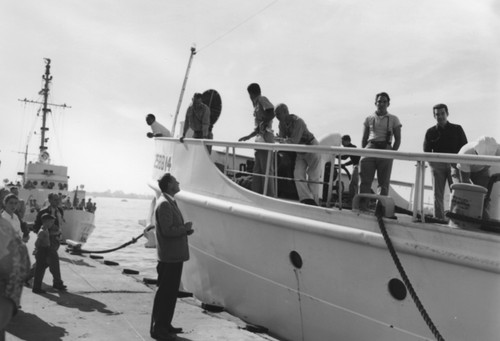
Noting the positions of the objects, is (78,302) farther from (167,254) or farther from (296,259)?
(296,259)

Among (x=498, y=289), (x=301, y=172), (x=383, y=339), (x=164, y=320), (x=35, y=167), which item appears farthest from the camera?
(x=35, y=167)

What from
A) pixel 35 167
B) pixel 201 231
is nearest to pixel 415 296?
pixel 201 231

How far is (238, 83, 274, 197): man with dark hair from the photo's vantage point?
19.7 ft

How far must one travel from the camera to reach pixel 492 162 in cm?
348

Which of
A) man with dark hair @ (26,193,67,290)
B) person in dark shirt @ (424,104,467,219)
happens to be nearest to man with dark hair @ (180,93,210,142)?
man with dark hair @ (26,193,67,290)

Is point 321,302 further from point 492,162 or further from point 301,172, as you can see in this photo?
point 492,162

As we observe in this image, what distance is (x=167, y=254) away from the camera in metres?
4.46

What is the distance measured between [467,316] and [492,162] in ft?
3.74

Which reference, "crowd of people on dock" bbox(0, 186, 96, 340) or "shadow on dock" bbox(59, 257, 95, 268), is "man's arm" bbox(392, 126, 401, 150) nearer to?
"crowd of people on dock" bbox(0, 186, 96, 340)

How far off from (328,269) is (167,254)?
4.92 ft

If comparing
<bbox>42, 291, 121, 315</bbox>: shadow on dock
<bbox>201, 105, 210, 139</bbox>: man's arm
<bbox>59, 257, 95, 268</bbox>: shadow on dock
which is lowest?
<bbox>59, 257, 95, 268</bbox>: shadow on dock

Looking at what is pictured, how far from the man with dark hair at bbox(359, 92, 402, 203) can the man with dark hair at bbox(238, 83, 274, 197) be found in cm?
126

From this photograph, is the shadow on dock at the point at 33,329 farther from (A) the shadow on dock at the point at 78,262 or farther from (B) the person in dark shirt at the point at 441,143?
(A) the shadow on dock at the point at 78,262

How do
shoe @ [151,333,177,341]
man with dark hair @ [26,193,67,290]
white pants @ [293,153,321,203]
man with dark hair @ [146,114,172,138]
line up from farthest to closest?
man with dark hair @ [146,114,172,138] < man with dark hair @ [26,193,67,290] < white pants @ [293,153,321,203] < shoe @ [151,333,177,341]
